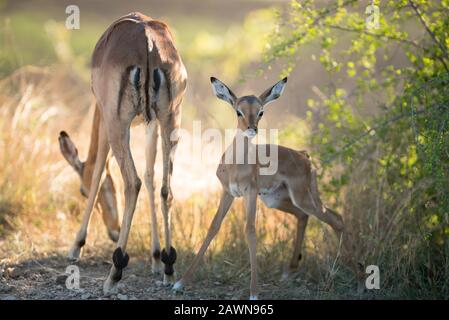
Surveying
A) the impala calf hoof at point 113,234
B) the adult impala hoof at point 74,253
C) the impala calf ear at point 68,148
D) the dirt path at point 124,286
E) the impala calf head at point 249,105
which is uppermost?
the impala calf head at point 249,105

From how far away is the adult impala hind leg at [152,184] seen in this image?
668 centimetres

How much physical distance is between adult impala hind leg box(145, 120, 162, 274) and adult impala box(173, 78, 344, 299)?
1.54ft

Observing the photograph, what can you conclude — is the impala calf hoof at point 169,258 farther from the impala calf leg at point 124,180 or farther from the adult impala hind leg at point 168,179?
the impala calf leg at point 124,180

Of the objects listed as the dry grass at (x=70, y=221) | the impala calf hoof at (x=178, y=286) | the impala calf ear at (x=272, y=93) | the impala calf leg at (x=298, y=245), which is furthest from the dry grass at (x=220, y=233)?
the impala calf ear at (x=272, y=93)

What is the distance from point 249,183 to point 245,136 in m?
0.44

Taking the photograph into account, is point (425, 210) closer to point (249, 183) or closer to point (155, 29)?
point (249, 183)

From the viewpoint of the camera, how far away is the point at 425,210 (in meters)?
7.25

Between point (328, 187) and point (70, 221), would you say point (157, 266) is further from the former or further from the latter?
point (328, 187)

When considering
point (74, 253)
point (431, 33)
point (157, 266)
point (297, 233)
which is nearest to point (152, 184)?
point (157, 266)

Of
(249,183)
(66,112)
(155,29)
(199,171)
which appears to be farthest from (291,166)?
(66,112)

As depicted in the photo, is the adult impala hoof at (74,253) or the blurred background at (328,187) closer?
the blurred background at (328,187)

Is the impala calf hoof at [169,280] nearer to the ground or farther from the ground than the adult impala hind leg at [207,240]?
nearer to the ground

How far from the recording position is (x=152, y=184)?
22.0 feet

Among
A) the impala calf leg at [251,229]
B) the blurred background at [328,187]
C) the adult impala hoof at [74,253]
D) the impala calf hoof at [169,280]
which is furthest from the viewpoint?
the adult impala hoof at [74,253]
